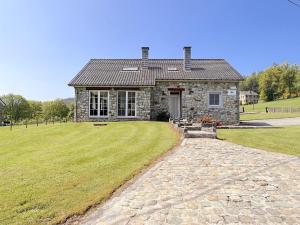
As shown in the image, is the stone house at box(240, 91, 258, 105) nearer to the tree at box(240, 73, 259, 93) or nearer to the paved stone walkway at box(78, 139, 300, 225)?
the tree at box(240, 73, 259, 93)

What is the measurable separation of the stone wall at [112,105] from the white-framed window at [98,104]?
269 mm

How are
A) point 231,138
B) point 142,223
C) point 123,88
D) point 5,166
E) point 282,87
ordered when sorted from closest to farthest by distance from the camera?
point 142,223
point 5,166
point 231,138
point 123,88
point 282,87

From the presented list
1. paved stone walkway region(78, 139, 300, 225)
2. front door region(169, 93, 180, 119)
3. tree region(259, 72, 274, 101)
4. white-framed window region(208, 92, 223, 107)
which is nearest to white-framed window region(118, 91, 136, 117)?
front door region(169, 93, 180, 119)

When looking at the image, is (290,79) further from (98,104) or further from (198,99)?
(98,104)

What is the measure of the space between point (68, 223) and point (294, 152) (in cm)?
862

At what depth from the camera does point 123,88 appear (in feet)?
72.7

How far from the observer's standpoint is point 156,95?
896 inches

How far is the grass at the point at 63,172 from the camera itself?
4730mm

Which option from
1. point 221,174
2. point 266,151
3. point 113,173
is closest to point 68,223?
point 113,173

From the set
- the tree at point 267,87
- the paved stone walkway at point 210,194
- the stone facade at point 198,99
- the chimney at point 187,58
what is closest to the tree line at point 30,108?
the chimney at point 187,58

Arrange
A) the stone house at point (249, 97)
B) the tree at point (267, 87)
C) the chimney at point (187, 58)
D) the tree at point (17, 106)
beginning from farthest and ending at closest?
the stone house at point (249, 97), the tree at point (267, 87), the tree at point (17, 106), the chimney at point (187, 58)

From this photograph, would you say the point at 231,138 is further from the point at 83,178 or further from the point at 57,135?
the point at 83,178

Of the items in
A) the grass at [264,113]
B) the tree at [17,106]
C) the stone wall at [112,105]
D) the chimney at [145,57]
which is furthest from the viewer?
the tree at [17,106]

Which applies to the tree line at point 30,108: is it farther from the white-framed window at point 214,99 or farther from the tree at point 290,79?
the tree at point 290,79
